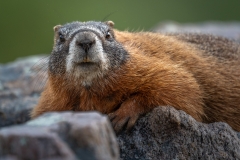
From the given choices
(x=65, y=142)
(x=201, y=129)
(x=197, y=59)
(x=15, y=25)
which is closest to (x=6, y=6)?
(x=15, y=25)

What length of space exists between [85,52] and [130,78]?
93 centimetres

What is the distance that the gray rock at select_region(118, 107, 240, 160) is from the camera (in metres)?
7.37

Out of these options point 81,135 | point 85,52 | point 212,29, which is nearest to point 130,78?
point 85,52

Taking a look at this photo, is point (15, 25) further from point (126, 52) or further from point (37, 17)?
point (126, 52)

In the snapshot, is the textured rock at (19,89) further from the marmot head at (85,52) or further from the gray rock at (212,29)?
the gray rock at (212,29)

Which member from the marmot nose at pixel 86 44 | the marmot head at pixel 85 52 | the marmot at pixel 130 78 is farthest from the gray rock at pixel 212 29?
the marmot nose at pixel 86 44

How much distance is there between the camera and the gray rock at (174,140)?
7.37 m

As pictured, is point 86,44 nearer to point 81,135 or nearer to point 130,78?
point 130,78

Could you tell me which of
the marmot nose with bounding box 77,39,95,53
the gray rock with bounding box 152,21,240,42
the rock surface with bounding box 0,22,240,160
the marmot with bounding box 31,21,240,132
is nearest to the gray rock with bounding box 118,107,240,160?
the rock surface with bounding box 0,22,240,160

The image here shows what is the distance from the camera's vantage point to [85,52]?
25.4 feet

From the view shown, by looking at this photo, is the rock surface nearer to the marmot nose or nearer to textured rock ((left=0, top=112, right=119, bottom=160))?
textured rock ((left=0, top=112, right=119, bottom=160))

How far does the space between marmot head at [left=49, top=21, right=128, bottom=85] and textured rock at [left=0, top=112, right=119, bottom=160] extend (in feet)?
7.38

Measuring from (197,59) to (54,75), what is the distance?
8.16 ft

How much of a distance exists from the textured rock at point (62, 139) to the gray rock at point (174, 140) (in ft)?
5.64
